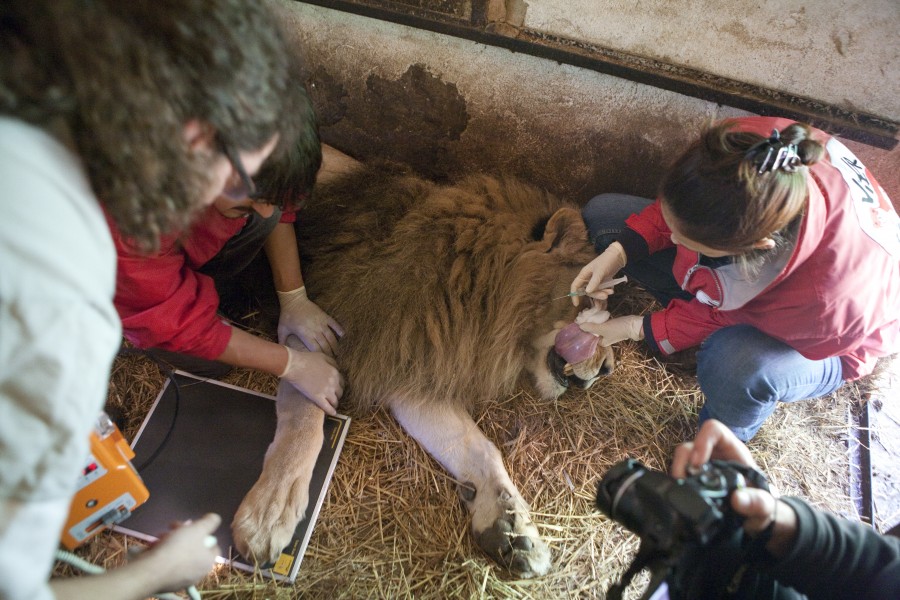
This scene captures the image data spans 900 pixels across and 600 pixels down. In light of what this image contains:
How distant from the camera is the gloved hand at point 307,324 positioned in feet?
7.89

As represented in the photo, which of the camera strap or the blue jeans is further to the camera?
the blue jeans

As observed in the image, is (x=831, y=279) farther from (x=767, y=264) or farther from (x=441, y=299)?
(x=441, y=299)

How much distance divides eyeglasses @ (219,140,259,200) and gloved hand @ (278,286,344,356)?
49.9 inches

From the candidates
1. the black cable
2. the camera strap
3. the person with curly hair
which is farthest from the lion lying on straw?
the person with curly hair

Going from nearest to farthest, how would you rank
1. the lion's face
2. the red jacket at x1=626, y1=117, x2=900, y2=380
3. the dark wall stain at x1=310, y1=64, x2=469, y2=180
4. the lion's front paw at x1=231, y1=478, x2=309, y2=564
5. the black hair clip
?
1. the black hair clip
2. the red jacket at x1=626, y1=117, x2=900, y2=380
3. the lion's front paw at x1=231, y1=478, x2=309, y2=564
4. the lion's face
5. the dark wall stain at x1=310, y1=64, x2=469, y2=180

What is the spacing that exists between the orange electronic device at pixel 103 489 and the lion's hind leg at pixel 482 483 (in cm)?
104

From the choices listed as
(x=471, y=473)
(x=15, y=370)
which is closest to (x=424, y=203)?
(x=471, y=473)

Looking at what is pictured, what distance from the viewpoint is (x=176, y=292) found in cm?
176

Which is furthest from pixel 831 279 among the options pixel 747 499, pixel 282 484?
pixel 282 484

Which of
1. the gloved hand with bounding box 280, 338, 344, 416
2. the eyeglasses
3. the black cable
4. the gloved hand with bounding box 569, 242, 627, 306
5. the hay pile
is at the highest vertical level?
the eyeglasses

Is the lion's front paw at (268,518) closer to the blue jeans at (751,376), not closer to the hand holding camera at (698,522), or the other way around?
the hand holding camera at (698,522)

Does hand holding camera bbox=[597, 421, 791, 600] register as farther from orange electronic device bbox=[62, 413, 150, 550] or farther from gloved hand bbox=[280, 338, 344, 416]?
orange electronic device bbox=[62, 413, 150, 550]

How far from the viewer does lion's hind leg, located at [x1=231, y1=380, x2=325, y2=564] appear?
1.91 m

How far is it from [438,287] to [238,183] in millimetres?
1349
